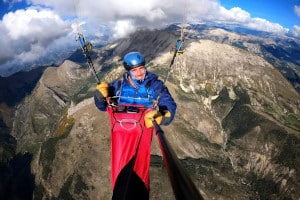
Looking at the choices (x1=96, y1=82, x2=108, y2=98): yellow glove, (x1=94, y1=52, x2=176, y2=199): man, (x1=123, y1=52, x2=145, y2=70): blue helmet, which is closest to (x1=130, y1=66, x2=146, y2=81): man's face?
(x1=94, y1=52, x2=176, y2=199): man

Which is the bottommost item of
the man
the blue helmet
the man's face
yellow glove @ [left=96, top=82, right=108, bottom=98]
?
the man

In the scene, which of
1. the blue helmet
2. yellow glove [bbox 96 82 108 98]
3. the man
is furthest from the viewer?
the blue helmet

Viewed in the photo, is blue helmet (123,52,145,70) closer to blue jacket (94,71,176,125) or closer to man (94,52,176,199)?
man (94,52,176,199)

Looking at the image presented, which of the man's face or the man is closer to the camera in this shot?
the man

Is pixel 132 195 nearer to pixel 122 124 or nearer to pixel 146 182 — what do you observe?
pixel 146 182

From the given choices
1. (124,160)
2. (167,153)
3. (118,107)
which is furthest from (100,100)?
(167,153)

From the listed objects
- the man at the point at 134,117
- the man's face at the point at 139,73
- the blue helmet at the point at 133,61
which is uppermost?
the blue helmet at the point at 133,61

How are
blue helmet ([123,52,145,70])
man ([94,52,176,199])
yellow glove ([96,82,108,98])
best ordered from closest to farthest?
man ([94,52,176,199]) < yellow glove ([96,82,108,98]) < blue helmet ([123,52,145,70])

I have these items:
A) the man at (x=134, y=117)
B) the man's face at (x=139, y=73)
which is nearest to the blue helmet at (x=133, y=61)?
the man at (x=134, y=117)

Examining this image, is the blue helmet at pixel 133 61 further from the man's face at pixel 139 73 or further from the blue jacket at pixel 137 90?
the blue jacket at pixel 137 90
